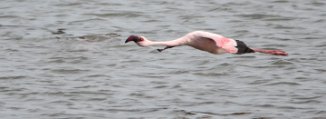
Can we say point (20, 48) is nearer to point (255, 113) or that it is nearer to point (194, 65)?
point (194, 65)

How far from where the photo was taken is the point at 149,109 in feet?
45.7

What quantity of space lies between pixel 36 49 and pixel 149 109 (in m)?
5.12

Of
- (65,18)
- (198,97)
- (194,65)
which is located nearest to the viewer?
(198,97)

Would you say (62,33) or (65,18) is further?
(65,18)

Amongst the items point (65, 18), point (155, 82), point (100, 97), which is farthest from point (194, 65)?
point (65, 18)

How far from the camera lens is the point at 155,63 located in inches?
679

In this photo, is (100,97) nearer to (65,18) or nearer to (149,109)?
(149,109)

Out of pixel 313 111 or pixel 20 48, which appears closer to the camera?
pixel 313 111

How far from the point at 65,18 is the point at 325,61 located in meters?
6.97

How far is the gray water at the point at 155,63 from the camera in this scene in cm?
1412

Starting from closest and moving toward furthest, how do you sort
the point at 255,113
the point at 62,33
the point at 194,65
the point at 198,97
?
the point at 255,113
the point at 198,97
the point at 194,65
the point at 62,33

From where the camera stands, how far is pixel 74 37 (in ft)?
63.5

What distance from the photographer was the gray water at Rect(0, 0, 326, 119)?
14117 mm

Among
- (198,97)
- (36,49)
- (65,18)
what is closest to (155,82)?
(198,97)
